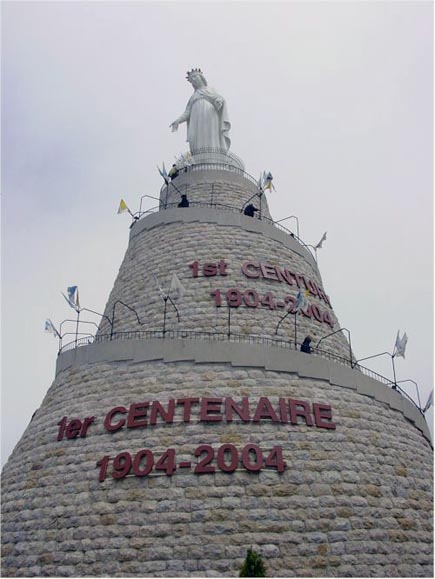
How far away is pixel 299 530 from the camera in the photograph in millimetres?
13125

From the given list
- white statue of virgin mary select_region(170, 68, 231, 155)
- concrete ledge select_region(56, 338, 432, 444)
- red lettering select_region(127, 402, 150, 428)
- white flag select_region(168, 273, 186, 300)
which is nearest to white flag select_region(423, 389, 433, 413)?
concrete ledge select_region(56, 338, 432, 444)

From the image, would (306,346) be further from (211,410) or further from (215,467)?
(215,467)

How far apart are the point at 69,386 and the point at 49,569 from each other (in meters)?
5.51

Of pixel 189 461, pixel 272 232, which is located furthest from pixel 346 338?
pixel 189 461

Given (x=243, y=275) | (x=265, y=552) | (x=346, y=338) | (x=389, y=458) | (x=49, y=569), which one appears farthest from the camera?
(x=346, y=338)

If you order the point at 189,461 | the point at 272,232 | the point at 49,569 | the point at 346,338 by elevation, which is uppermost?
the point at 272,232

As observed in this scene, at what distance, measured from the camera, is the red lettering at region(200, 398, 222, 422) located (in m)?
14.7

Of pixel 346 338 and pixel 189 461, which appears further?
pixel 346 338

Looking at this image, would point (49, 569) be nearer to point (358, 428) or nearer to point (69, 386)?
point (69, 386)

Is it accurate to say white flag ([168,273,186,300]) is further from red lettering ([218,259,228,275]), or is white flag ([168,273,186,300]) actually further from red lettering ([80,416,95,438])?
red lettering ([80,416,95,438])

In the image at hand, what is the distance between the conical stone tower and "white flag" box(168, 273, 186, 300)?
0.16m

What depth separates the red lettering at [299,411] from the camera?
15.1 metres

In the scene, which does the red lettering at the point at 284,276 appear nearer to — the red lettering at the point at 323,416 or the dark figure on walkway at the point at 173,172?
the red lettering at the point at 323,416

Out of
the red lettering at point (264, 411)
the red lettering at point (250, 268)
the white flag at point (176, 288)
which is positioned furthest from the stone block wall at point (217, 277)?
the red lettering at point (264, 411)
